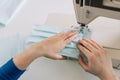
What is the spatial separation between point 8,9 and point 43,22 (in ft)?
0.71

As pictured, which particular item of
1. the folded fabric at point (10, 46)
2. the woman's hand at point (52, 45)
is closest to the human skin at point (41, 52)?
the woman's hand at point (52, 45)

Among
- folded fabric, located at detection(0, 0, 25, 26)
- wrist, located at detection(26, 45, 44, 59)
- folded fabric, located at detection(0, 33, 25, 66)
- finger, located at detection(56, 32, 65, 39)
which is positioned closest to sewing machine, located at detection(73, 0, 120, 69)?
finger, located at detection(56, 32, 65, 39)

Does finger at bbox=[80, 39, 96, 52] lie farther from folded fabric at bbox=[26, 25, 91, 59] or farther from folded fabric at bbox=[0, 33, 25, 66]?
folded fabric at bbox=[0, 33, 25, 66]

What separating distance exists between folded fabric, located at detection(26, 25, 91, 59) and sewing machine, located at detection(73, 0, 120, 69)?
8cm

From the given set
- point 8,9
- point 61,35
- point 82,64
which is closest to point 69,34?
point 61,35

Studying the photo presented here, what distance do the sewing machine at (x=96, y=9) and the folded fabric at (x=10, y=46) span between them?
33cm

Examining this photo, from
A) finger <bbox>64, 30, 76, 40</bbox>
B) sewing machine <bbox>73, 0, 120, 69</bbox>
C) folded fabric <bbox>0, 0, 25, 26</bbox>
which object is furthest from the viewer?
folded fabric <bbox>0, 0, 25, 26</bbox>

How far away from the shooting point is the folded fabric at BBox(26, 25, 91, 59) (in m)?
1.09

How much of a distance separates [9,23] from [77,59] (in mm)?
441

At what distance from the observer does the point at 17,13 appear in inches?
55.1

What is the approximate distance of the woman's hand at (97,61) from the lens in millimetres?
993

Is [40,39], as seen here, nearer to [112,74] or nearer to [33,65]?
[33,65]

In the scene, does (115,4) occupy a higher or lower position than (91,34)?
higher

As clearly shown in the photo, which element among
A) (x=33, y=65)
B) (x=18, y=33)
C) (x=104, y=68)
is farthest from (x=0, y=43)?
(x=104, y=68)
